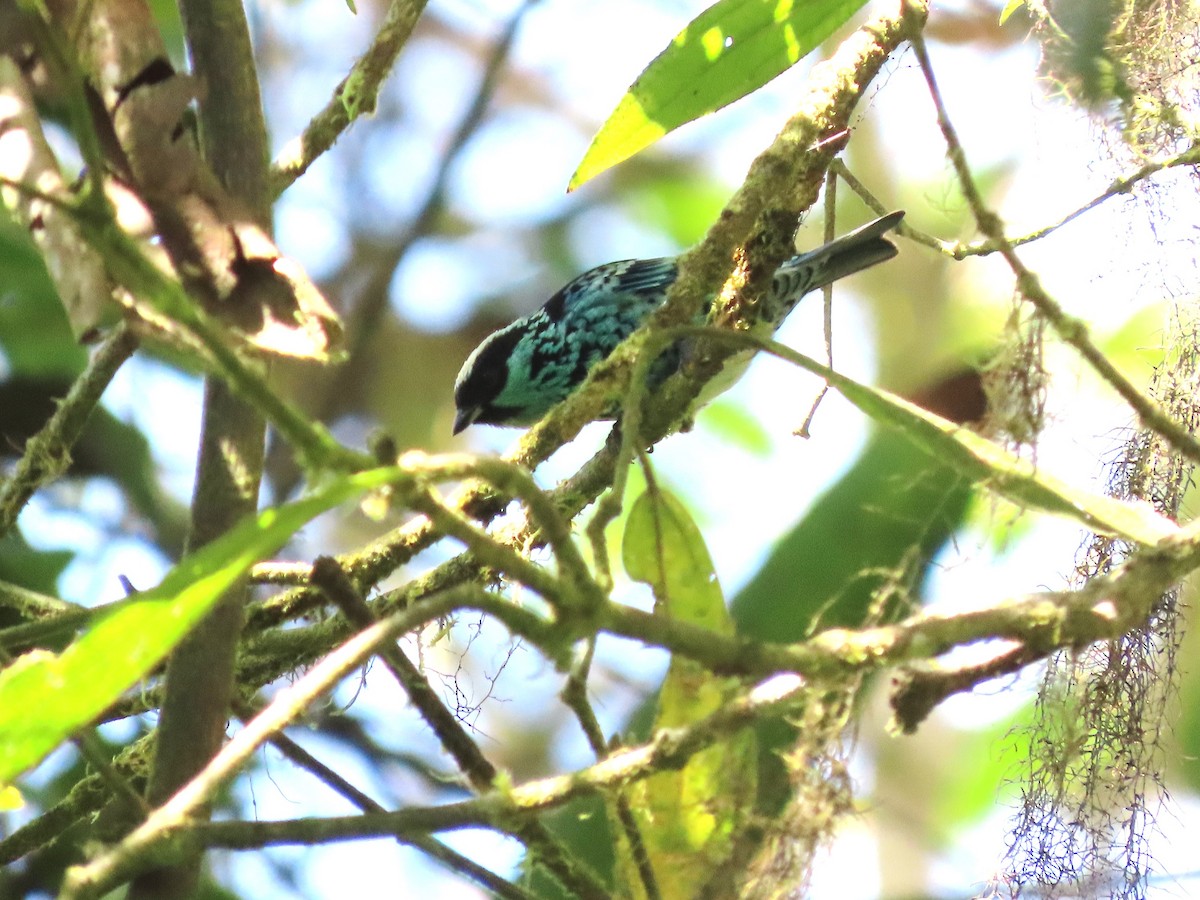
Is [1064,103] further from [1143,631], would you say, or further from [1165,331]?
[1143,631]

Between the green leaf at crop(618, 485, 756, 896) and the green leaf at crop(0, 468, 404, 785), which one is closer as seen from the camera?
the green leaf at crop(0, 468, 404, 785)

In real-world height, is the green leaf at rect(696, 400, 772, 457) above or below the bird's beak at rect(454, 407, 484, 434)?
above

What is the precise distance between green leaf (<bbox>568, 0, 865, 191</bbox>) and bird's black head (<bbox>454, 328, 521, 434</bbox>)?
2418 mm

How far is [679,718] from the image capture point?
1835 mm

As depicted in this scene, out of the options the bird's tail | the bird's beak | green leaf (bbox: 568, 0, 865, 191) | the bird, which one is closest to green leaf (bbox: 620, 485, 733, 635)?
green leaf (bbox: 568, 0, 865, 191)

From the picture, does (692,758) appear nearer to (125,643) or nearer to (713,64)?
(125,643)

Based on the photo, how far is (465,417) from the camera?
481 cm

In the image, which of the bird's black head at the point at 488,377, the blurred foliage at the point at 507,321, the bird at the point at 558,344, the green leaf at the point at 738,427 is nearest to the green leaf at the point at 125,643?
the blurred foliage at the point at 507,321

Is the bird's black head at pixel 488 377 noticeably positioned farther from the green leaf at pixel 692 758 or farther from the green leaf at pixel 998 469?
the green leaf at pixel 998 469

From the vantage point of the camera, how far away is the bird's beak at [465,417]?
478 cm

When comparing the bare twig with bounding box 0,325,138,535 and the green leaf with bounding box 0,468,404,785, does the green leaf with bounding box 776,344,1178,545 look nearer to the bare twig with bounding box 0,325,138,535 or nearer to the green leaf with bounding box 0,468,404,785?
the green leaf with bounding box 0,468,404,785

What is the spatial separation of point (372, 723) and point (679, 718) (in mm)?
2831

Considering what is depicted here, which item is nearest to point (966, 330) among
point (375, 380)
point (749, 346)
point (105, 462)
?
point (375, 380)

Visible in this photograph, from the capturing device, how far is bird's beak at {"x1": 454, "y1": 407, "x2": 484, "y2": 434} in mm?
4781
